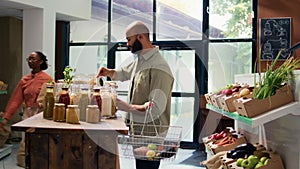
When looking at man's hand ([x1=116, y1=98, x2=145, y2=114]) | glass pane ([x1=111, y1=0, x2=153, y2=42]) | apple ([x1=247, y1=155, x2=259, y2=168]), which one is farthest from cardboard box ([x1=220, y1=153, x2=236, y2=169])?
glass pane ([x1=111, y1=0, x2=153, y2=42])

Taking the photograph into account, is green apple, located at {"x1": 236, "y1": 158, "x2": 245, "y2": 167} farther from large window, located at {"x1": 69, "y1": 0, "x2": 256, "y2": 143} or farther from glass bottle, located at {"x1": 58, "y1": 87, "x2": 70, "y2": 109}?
large window, located at {"x1": 69, "y1": 0, "x2": 256, "y2": 143}

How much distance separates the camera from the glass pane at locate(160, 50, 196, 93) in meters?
6.20

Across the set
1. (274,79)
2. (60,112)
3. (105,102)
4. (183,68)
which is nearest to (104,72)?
(105,102)

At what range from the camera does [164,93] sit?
2387 millimetres

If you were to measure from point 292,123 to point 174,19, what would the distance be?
4760mm

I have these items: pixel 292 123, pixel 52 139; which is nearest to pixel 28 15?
pixel 52 139

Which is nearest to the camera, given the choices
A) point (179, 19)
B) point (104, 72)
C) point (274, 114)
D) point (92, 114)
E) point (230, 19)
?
point (274, 114)

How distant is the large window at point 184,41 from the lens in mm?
5902

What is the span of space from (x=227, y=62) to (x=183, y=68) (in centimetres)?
76

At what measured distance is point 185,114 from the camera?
623cm

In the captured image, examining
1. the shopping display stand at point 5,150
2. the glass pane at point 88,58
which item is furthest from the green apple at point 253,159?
the glass pane at point 88,58

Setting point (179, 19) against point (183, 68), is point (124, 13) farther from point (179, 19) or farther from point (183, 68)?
point (183, 68)

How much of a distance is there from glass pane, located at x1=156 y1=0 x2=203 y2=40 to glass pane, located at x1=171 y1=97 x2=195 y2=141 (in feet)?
3.59

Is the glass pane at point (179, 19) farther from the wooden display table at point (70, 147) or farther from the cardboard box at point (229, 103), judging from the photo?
the wooden display table at point (70, 147)
